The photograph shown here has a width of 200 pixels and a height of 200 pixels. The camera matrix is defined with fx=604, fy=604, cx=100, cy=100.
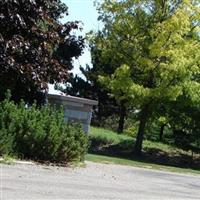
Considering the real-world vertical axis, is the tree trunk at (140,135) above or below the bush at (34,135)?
above

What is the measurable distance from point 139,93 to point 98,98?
22.6m

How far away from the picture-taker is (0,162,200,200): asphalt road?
11.7 meters

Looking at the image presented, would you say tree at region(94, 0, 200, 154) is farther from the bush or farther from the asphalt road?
the asphalt road

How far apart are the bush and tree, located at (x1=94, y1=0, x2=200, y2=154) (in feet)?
52.0

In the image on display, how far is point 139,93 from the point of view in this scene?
114 feet

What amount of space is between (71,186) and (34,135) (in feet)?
16.8

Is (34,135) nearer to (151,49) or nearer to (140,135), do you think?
(151,49)

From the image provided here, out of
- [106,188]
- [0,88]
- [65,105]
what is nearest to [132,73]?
[65,105]

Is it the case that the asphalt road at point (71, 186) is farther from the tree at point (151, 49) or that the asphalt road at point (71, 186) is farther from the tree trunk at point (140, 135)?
the tree trunk at point (140, 135)

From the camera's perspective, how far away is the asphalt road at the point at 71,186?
1173cm

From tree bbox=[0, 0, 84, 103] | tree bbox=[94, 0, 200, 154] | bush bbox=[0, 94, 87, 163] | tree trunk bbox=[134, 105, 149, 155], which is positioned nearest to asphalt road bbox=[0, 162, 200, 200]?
bush bbox=[0, 94, 87, 163]

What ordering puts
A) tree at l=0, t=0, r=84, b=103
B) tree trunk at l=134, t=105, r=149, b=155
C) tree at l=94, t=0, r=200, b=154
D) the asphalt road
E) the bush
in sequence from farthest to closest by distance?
tree trunk at l=134, t=105, r=149, b=155 < tree at l=94, t=0, r=200, b=154 < tree at l=0, t=0, r=84, b=103 < the bush < the asphalt road

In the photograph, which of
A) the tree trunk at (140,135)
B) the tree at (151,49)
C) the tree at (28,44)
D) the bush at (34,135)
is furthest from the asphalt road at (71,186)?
the tree trunk at (140,135)

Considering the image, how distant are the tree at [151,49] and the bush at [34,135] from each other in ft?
52.0
